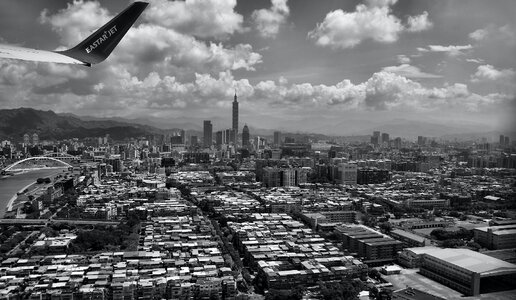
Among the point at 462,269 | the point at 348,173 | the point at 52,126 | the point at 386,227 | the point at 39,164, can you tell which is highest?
the point at 52,126

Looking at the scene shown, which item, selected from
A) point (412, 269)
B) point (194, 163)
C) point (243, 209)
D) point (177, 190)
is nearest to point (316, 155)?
point (194, 163)

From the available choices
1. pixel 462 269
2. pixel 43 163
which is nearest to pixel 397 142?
pixel 43 163

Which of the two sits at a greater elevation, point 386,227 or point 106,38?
point 106,38

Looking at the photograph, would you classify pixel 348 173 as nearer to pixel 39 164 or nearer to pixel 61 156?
pixel 39 164

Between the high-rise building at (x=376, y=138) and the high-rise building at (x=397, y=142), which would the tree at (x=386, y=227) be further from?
the high-rise building at (x=376, y=138)

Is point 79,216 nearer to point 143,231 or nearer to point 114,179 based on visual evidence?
point 143,231

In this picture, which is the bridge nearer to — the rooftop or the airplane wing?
the rooftop

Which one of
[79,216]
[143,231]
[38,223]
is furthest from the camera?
[79,216]

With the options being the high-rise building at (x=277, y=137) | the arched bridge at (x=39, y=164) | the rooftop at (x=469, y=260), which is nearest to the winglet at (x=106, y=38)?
the rooftop at (x=469, y=260)
